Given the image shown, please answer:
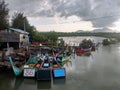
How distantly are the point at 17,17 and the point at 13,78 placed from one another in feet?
109

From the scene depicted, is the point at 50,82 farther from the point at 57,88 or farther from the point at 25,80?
the point at 25,80

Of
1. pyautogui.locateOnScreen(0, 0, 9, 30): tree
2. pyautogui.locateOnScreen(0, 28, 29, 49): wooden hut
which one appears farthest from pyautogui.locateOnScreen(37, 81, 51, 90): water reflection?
pyautogui.locateOnScreen(0, 0, 9, 30): tree

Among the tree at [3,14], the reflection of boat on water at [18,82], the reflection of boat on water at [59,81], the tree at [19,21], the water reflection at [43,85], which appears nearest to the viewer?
the water reflection at [43,85]

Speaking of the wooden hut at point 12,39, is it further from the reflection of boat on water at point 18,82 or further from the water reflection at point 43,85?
the water reflection at point 43,85

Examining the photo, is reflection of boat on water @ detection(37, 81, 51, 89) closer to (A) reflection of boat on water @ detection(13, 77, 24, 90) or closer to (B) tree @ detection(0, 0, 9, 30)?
(A) reflection of boat on water @ detection(13, 77, 24, 90)

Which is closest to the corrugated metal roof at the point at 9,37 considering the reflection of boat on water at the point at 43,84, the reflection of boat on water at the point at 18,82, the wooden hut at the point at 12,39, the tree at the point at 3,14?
the wooden hut at the point at 12,39

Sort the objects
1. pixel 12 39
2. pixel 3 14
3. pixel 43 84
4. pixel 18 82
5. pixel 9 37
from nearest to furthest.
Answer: pixel 43 84 < pixel 18 82 < pixel 9 37 < pixel 12 39 < pixel 3 14

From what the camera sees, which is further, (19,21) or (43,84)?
(19,21)

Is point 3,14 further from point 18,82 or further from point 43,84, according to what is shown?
point 43,84

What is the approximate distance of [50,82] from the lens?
60.6 ft

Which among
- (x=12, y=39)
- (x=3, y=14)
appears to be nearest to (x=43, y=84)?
(x=12, y=39)

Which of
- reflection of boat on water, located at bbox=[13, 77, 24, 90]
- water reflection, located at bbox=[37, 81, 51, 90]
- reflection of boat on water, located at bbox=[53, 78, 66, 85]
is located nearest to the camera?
water reflection, located at bbox=[37, 81, 51, 90]

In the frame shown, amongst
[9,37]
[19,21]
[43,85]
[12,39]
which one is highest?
[19,21]

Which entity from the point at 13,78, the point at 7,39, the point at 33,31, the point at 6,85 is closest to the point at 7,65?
the point at 13,78
